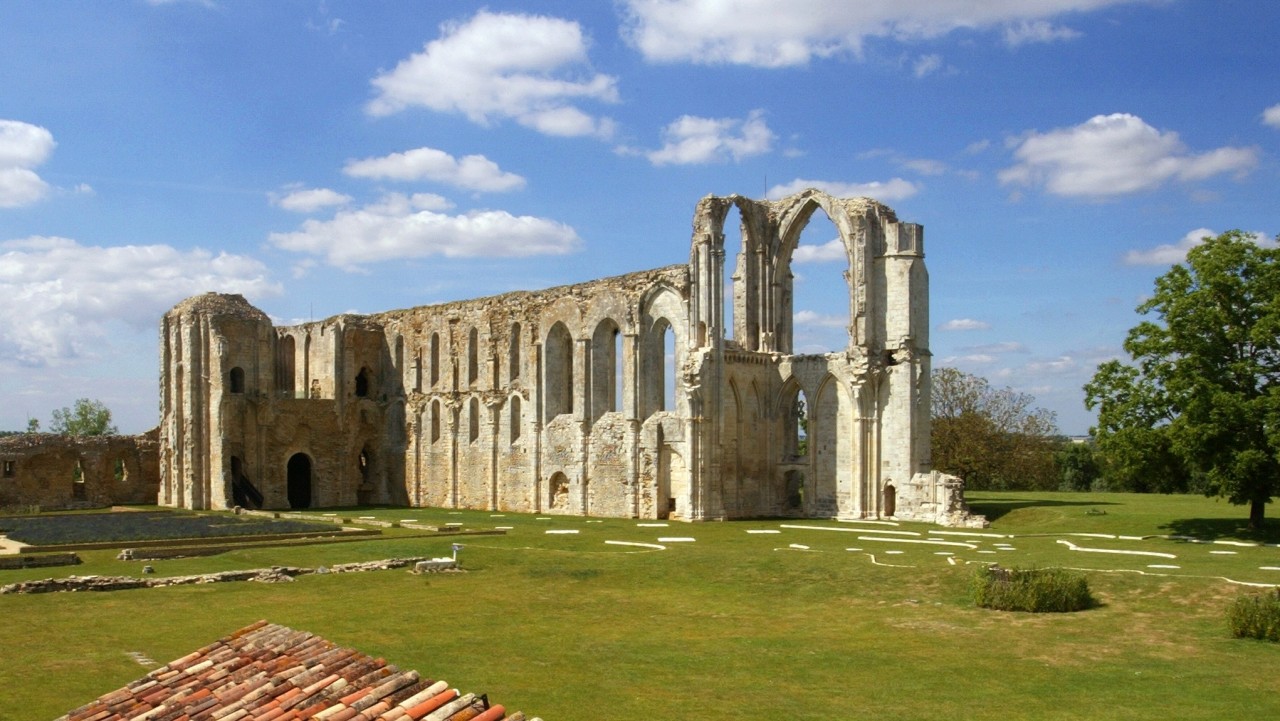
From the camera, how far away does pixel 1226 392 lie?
28250 millimetres

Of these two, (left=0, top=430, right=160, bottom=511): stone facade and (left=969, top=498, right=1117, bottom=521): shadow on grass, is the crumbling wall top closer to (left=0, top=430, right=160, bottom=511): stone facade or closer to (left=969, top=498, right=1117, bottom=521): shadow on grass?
(left=0, top=430, right=160, bottom=511): stone facade

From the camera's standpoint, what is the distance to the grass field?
13.0m

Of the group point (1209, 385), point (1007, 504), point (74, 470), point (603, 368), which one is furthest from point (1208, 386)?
point (74, 470)

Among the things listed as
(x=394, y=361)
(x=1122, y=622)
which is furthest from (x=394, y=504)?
(x=1122, y=622)

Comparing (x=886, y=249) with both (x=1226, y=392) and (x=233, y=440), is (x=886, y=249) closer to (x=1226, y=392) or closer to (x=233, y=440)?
(x=1226, y=392)

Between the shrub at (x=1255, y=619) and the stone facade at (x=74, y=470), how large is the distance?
46.5 m

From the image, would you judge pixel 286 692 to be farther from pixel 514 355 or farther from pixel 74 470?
pixel 74 470

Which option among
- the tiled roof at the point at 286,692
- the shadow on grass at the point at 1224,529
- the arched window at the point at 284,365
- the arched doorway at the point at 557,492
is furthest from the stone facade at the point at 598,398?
the tiled roof at the point at 286,692

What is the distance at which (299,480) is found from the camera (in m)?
51.8

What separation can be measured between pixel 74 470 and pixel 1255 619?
48438mm

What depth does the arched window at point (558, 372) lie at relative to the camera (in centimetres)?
4500

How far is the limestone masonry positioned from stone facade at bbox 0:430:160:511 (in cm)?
164

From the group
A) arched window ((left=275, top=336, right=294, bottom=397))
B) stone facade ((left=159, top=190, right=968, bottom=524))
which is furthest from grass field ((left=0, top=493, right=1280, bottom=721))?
arched window ((left=275, top=336, right=294, bottom=397))

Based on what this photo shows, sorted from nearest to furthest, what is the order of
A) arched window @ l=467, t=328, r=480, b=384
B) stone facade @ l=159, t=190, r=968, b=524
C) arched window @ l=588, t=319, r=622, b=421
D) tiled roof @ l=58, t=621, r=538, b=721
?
tiled roof @ l=58, t=621, r=538, b=721 < stone facade @ l=159, t=190, r=968, b=524 < arched window @ l=588, t=319, r=622, b=421 < arched window @ l=467, t=328, r=480, b=384
